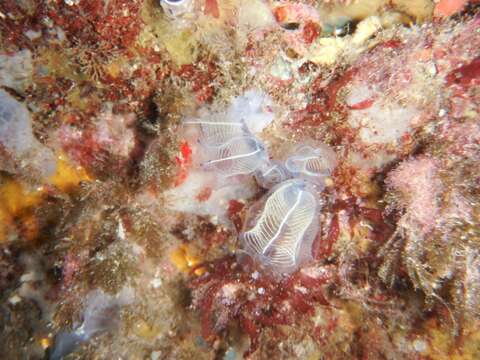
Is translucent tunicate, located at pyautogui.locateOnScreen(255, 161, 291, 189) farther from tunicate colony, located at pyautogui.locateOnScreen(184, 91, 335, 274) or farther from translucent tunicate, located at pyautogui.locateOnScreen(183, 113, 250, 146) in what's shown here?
translucent tunicate, located at pyautogui.locateOnScreen(183, 113, 250, 146)

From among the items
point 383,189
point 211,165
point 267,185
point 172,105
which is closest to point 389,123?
point 383,189

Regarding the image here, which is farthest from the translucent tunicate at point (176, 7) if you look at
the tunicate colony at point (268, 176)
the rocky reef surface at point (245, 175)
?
the tunicate colony at point (268, 176)

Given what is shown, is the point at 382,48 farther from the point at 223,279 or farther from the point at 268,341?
the point at 268,341

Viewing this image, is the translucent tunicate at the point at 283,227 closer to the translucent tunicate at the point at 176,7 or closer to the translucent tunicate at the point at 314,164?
the translucent tunicate at the point at 314,164

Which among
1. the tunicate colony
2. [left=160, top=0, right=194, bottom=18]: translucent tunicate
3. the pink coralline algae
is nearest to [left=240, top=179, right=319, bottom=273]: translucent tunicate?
the tunicate colony

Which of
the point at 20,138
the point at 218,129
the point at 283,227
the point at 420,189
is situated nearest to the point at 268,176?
the point at 283,227

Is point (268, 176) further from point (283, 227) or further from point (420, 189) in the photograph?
point (420, 189)
